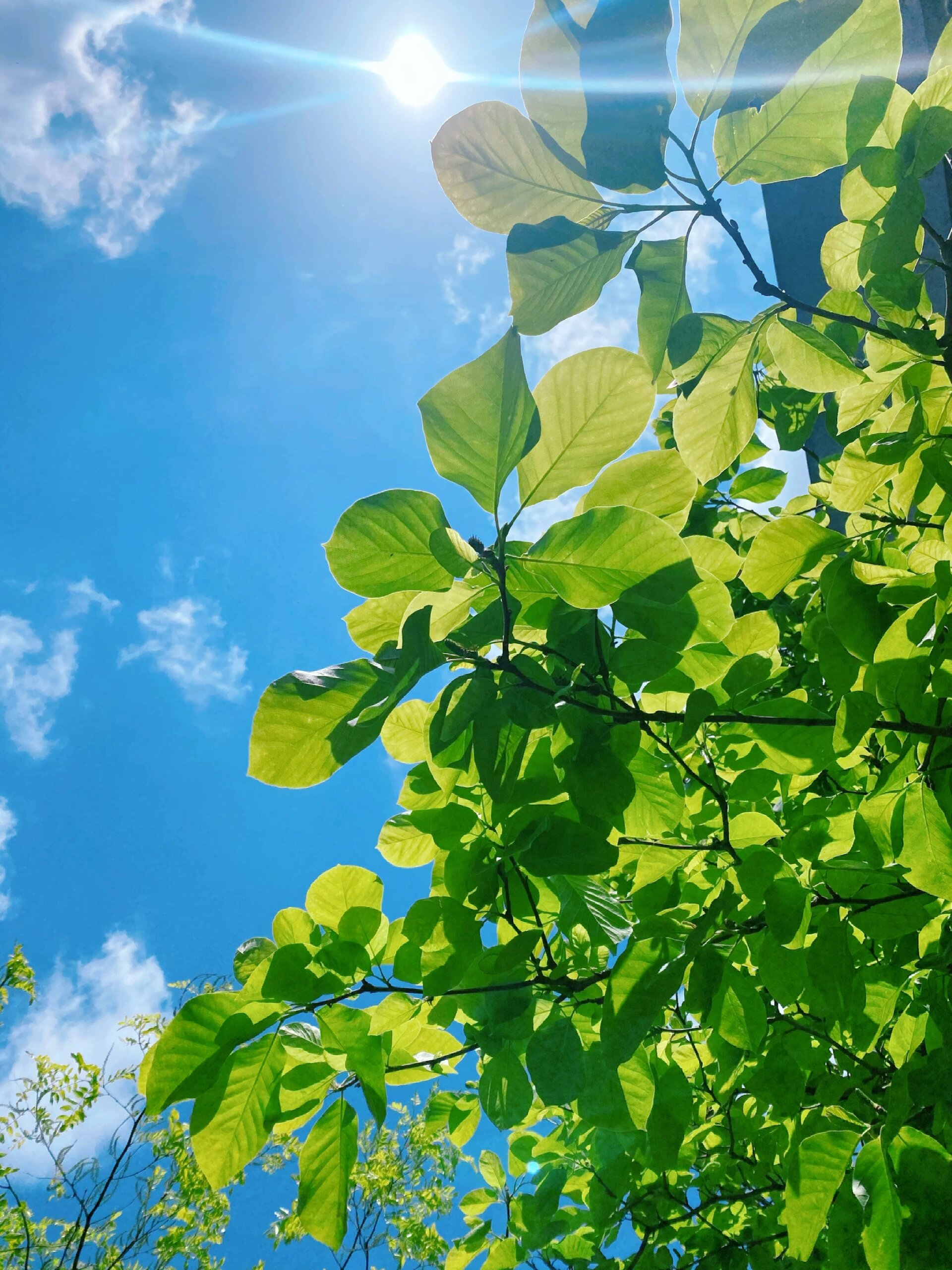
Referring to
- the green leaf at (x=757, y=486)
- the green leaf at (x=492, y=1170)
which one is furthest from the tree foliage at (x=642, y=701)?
the green leaf at (x=492, y=1170)

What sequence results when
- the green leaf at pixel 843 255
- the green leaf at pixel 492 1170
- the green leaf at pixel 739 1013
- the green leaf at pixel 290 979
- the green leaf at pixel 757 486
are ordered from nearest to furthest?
the green leaf at pixel 290 979 < the green leaf at pixel 739 1013 < the green leaf at pixel 843 255 < the green leaf at pixel 757 486 < the green leaf at pixel 492 1170

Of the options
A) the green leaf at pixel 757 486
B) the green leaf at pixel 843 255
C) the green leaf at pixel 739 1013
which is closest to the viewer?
the green leaf at pixel 739 1013

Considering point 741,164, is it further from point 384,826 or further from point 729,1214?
point 729,1214

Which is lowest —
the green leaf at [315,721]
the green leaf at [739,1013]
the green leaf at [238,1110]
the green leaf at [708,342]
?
the green leaf at [739,1013]

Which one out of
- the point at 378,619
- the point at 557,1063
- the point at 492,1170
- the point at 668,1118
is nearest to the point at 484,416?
the point at 378,619

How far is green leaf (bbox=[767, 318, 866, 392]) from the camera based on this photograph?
3.65 feet

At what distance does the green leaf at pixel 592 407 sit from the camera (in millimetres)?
743

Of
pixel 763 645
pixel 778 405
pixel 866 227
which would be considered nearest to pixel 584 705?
pixel 763 645

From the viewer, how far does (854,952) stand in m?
1.31

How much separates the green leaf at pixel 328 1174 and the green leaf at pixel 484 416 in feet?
3.04


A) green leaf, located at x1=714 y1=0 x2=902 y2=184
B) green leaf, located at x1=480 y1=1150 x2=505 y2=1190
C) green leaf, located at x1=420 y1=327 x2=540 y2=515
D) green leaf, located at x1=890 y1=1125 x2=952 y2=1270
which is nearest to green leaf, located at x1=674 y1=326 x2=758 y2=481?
green leaf, located at x1=714 y1=0 x2=902 y2=184

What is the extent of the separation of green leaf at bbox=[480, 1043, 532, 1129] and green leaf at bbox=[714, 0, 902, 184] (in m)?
1.25

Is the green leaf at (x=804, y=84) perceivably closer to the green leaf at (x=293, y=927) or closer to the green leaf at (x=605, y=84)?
the green leaf at (x=605, y=84)

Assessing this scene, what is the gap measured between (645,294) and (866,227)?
406mm
